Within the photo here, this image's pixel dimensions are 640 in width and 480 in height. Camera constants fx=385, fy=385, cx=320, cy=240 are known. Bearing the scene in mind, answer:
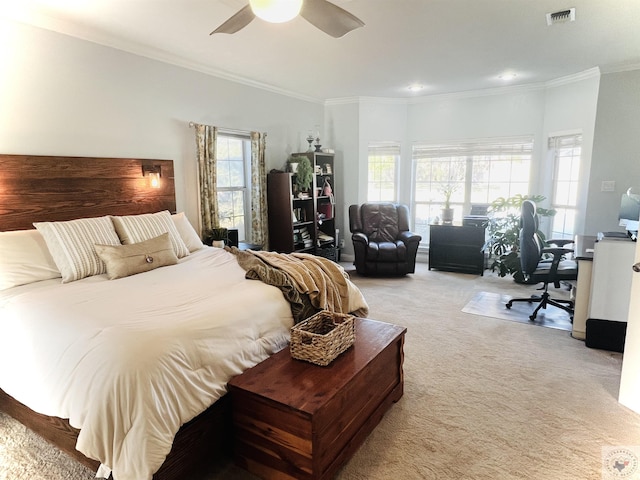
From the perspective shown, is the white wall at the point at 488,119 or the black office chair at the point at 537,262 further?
the white wall at the point at 488,119

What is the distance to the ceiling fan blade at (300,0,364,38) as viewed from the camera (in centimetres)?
196

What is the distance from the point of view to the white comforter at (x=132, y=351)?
5.04 ft

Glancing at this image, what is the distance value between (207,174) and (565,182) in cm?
467

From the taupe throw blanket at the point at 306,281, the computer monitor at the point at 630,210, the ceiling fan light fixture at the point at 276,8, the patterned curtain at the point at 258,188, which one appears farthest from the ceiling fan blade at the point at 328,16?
the computer monitor at the point at 630,210

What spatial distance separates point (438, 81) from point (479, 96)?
1052 millimetres

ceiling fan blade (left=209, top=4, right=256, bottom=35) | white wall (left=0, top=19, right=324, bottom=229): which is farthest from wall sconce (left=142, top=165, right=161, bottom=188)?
ceiling fan blade (left=209, top=4, right=256, bottom=35)

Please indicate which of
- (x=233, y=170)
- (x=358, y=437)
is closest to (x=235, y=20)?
(x=358, y=437)

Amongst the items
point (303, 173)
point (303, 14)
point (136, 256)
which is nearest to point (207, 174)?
point (303, 173)

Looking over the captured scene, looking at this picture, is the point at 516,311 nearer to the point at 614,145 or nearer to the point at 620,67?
the point at 614,145

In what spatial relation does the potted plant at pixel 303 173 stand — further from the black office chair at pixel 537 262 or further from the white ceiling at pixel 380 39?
the black office chair at pixel 537 262

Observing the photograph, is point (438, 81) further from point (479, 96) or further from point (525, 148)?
point (525, 148)

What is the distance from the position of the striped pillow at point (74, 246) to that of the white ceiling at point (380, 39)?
1.57 metres

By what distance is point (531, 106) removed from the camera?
214 inches

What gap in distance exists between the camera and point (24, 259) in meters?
2.57
